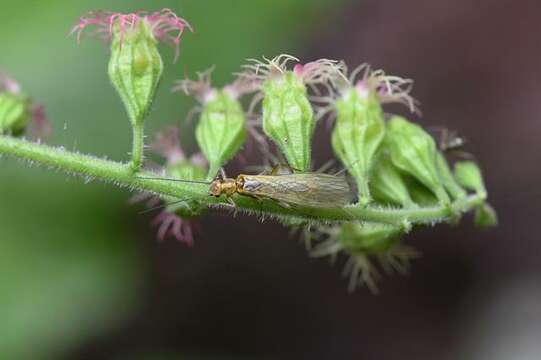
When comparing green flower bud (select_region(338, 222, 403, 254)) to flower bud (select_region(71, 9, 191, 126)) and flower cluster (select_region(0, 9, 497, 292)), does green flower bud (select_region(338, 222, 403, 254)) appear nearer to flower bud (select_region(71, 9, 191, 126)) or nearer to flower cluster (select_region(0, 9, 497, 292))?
flower cluster (select_region(0, 9, 497, 292))

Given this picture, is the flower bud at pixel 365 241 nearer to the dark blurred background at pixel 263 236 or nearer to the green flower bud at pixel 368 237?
the green flower bud at pixel 368 237

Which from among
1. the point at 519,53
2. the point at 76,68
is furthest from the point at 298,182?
the point at 519,53

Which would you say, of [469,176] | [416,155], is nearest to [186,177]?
[416,155]

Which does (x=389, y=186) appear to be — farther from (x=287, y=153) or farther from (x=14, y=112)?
(x=14, y=112)

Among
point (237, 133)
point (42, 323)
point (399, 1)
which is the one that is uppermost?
point (399, 1)

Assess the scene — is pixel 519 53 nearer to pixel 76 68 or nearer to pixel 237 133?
pixel 76 68

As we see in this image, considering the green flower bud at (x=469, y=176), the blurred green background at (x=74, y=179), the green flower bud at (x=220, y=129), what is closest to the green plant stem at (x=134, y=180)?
the green flower bud at (x=220, y=129)
